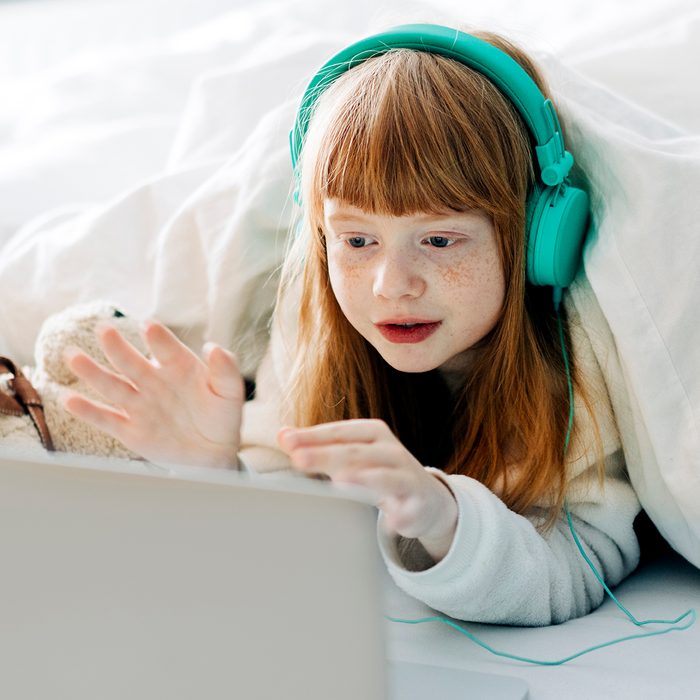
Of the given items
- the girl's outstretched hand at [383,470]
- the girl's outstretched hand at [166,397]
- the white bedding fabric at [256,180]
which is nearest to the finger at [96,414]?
the girl's outstretched hand at [166,397]

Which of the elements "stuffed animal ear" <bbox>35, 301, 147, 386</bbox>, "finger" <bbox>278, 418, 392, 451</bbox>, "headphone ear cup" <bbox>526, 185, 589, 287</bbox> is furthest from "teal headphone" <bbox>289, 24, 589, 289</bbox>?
"stuffed animal ear" <bbox>35, 301, 147, 386</bbox>

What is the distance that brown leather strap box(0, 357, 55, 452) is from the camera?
33.9 inches

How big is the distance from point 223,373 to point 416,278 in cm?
16

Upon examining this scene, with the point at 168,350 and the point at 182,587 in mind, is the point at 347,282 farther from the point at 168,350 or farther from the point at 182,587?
the point at 182,587

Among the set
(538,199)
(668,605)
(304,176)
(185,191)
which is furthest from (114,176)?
(668,605)

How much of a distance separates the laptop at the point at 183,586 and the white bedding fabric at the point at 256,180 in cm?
40

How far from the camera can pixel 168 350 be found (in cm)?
68

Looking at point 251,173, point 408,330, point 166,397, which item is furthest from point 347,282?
point 251,173

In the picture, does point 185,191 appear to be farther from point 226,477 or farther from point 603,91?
point 226,477

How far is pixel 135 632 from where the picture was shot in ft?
1.38

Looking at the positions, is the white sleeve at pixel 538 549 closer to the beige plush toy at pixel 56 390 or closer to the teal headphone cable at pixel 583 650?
the teal headphone cable at pixel 583 650

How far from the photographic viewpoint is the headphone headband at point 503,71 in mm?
704

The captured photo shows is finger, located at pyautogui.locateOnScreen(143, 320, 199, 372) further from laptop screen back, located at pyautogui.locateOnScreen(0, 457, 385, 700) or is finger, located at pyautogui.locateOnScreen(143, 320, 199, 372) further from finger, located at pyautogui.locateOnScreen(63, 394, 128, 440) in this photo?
laptop screen back, located at pyautogui.locateOnScreen(0, 457, 385, 700)

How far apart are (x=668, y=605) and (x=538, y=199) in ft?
1.03
